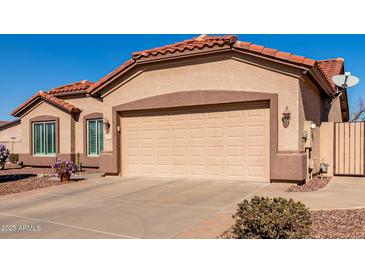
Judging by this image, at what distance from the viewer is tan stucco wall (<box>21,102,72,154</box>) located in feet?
57.7

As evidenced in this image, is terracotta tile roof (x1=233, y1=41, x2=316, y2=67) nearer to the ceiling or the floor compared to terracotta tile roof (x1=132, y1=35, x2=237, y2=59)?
nearer to the floor

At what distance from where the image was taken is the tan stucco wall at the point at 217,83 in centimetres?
971

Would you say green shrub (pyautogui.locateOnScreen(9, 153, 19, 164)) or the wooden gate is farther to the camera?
green shrub (pyautogui.locateOnScreen(9, 153, 19, 164))

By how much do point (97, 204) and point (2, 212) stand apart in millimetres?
2111

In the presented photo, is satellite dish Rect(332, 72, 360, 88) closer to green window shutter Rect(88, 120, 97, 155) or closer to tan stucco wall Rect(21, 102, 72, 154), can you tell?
green window shutter Rect(88, 120, 97, 155)

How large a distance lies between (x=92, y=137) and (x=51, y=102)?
11.1 feet

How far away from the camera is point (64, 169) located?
38.2 feet

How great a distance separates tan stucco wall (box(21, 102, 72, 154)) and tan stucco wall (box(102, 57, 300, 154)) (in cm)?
542

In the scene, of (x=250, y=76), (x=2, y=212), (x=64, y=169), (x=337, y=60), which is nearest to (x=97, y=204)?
(x=2, y=212)

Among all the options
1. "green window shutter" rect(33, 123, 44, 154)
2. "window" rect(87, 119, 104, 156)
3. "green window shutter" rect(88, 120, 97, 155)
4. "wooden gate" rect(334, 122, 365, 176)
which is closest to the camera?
"wooden gate" rect(334, 122, 365, 176)

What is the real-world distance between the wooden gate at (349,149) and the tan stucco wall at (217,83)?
384 cm

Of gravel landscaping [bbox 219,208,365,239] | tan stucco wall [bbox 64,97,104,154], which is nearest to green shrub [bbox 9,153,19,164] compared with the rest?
tan stucco wall [bbox 64,97,104,154]

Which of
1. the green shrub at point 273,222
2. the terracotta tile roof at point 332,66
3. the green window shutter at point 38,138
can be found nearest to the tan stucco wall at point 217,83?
the green shrub at point 273,222
